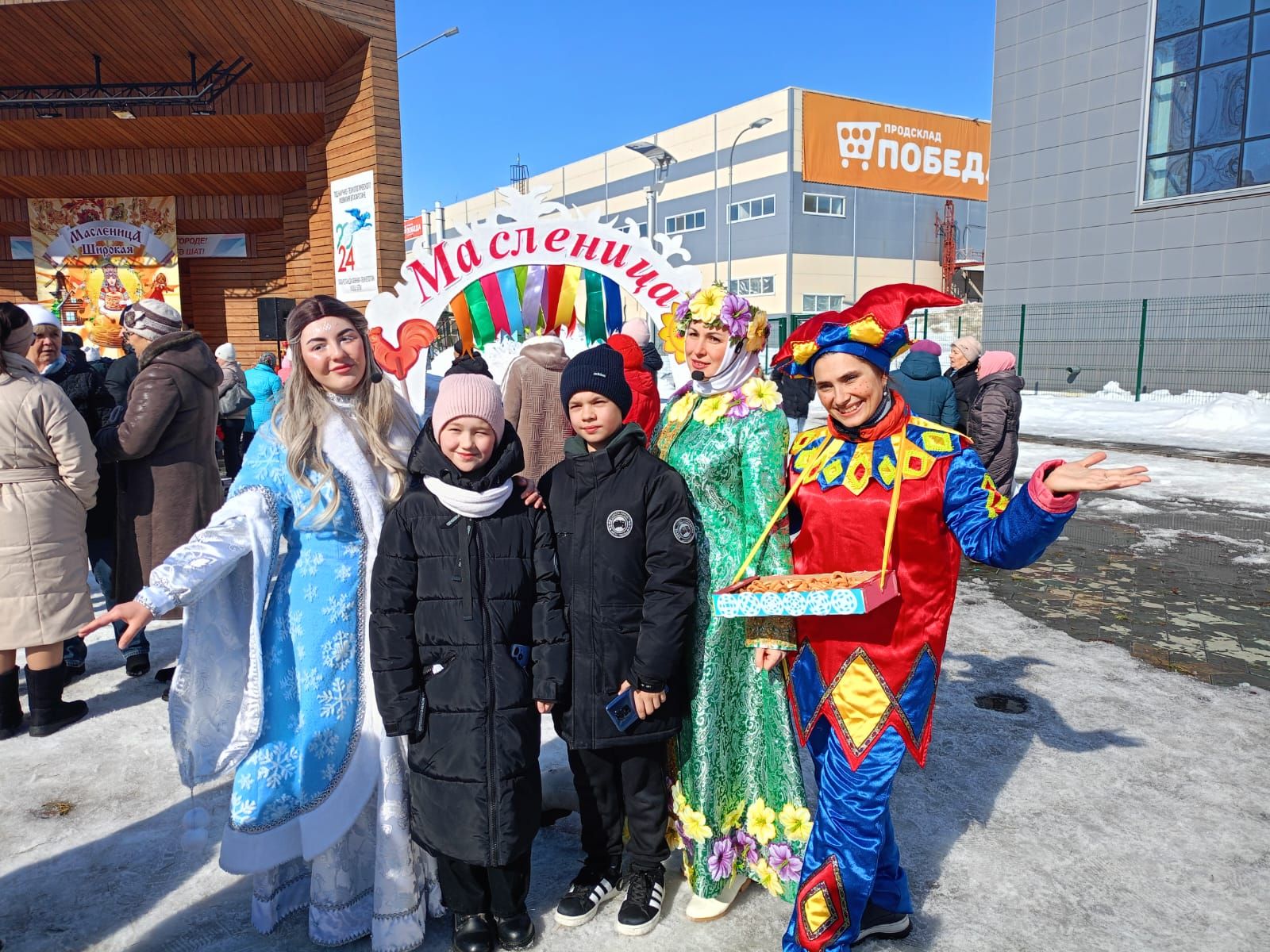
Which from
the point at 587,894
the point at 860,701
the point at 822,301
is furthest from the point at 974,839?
the point at 822,301

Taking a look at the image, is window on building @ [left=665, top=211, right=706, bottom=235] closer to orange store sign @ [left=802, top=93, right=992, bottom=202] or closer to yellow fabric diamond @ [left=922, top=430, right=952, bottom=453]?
orange store sign @ [left=802, top=93, right=992, bottom=202]

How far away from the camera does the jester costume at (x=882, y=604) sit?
212cm

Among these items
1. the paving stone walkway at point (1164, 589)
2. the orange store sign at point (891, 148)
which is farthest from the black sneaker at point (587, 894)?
the orange store sign at point (891, 148)

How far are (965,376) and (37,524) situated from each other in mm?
Result: 6493

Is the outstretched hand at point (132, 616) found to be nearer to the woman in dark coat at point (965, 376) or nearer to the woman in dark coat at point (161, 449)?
the woman in dark coat at point (161, 449)

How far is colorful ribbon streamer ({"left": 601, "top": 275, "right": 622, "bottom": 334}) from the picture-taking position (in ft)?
17.6

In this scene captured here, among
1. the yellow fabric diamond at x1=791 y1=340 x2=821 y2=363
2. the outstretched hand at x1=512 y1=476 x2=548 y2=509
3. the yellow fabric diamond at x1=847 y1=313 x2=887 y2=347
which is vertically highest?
the yellow fabric diamond at x1=847 y1=313 x2=887 y2=347

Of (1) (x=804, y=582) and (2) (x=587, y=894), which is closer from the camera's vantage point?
(1) (x=804, y=582)

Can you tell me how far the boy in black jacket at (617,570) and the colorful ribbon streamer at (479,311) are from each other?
3.27m

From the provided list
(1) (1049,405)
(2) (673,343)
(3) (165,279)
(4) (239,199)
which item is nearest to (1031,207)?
(1) (1049,405)

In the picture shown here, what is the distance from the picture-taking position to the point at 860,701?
218 centimetres

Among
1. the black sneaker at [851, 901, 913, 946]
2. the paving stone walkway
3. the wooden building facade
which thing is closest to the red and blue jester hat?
the black sneaker at [851, 901, 913, 946]

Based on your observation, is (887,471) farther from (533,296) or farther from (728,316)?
(533,296)

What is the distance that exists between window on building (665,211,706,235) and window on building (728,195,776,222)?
1.52 metres
